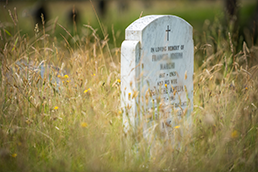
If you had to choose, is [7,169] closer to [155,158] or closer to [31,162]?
[31,162]

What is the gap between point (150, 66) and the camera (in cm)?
224

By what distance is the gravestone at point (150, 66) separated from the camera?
6.91 ft

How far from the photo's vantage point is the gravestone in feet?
6.91

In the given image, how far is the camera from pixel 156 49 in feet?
7.47

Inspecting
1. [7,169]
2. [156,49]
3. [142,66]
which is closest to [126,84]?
[142,66]

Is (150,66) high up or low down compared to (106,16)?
down

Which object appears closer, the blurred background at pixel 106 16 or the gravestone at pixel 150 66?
the gravestone at pixel 150 66

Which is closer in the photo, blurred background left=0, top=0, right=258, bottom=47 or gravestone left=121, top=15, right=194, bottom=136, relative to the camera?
gravestone left=121, top=15, right=194, bottom=136

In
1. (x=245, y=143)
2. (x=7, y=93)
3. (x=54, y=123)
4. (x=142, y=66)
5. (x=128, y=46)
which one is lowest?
(x=245, y=143)

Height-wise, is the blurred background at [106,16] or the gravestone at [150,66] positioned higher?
the blurred background at [106,16]

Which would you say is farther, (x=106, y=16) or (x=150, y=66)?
(x=106, y=16)

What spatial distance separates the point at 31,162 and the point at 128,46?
105cm

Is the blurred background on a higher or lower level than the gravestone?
higher

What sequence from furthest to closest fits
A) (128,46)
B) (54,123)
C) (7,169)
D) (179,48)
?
(179,48) < (54,123) < (128,46) < (7,169)
